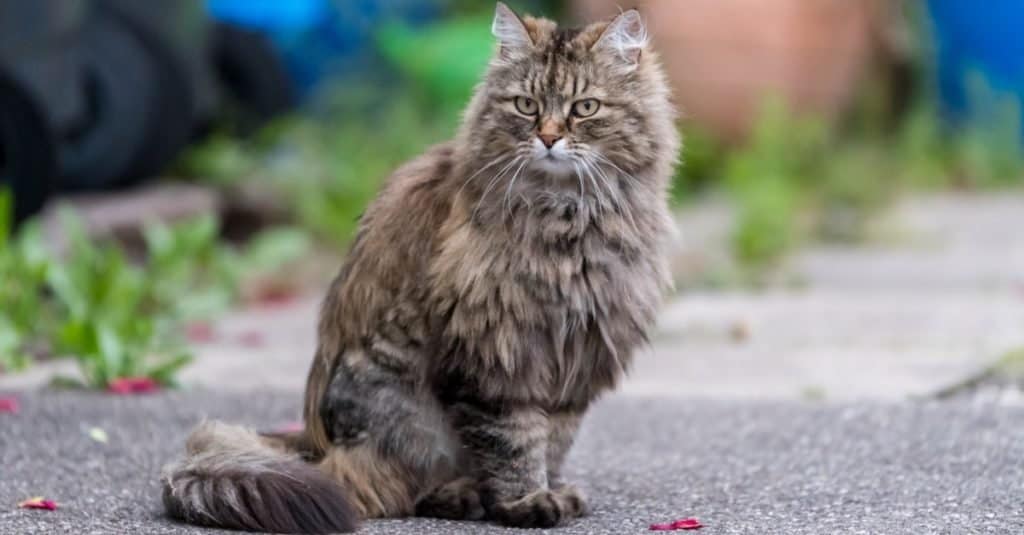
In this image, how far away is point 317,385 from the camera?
375cm

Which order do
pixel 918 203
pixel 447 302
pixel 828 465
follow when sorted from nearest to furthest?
pixel 447 302, pixel 828 465, pixel 918 203

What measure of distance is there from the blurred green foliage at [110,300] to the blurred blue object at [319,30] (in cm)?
462

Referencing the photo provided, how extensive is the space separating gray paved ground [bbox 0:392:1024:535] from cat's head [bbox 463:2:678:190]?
844mm

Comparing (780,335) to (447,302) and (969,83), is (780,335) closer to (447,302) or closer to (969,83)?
(447,302)

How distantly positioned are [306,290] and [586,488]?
15.6ft

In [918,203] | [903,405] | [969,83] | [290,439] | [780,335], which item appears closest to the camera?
[290,439]

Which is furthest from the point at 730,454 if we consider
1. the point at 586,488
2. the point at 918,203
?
the point at 918,203

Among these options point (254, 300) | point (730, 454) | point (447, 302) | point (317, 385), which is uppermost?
point (447, 302)

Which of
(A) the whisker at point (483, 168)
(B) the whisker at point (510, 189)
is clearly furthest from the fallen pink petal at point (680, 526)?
(A) the whisker at point (483, 168)

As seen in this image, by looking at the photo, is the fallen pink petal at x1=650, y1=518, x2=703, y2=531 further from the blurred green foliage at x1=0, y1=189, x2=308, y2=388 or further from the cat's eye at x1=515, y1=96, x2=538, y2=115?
the blurred green foliage at x1=0, y1=189, x2=308, y2=388

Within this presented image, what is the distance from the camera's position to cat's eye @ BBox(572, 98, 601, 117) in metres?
3.56

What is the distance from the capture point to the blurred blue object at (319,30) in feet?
35.9

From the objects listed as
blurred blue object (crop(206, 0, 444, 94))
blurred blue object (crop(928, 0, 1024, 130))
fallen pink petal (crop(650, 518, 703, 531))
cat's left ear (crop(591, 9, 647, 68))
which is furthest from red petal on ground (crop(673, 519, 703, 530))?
blurred blue object (crop(928, 0, 1024, 130))

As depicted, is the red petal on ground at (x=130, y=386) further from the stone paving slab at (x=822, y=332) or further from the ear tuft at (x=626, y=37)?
the ear tuft at (x=626, y=37)
